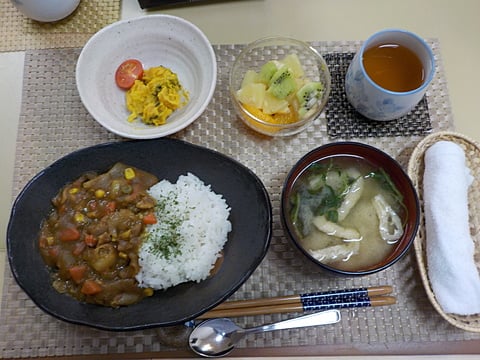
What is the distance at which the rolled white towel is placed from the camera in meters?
1.56

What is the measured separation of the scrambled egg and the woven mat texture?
4.8 inches

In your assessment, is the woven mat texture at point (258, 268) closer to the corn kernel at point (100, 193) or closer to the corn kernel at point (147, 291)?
the corn kernel at point (147, 291)

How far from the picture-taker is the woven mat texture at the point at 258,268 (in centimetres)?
163

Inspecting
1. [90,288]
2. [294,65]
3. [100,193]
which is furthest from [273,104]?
[90,288]

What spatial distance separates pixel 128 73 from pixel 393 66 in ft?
3.73

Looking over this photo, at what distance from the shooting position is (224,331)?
1.58 meters

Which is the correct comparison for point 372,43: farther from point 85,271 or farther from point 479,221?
point 85,271

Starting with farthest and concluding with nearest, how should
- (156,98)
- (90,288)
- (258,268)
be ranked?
(156,98) → (258,268) → (90,288)

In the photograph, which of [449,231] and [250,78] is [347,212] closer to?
[449,231]

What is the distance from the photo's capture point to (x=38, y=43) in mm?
2002

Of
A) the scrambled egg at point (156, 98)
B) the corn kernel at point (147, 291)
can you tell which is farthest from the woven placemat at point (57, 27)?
the corn kernel at point (147, 291)

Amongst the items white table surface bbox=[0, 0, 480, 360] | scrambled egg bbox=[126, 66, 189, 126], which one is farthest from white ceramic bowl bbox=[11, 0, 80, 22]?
scrambled egg bbox=[126, 66, 189, 126]

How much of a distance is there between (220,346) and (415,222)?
0.84 metres

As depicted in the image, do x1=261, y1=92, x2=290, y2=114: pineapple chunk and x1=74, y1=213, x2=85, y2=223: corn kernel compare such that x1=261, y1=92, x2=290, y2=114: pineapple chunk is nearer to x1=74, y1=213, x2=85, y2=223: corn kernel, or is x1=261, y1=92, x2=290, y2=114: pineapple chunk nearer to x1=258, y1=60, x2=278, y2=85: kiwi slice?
x1=258, y1=60, x2=278, y2=85: kiwi slice
